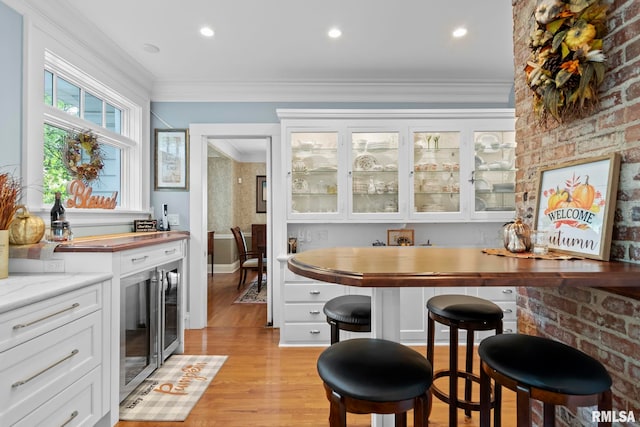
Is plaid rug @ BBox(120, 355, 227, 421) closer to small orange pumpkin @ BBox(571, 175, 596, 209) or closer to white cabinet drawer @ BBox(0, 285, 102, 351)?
white cabinet drawer @ BBox(0, 285, 102, 351)

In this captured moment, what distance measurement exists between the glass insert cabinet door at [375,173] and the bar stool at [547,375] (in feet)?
7.34

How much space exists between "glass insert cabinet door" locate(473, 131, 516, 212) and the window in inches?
139

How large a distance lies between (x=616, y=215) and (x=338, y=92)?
9.20 feet

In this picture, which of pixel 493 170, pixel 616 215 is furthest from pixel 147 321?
pixel 493 170

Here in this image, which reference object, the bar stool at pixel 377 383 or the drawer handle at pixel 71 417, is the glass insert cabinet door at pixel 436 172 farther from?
the drawer handle at pixel 71 417

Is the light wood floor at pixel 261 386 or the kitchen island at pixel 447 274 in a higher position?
the kitchen island at pixel 447 274

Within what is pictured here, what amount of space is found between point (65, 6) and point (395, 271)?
291 cm

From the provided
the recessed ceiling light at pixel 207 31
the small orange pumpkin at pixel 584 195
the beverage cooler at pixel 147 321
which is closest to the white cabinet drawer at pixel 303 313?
the beverage cooler at pixel 147 321

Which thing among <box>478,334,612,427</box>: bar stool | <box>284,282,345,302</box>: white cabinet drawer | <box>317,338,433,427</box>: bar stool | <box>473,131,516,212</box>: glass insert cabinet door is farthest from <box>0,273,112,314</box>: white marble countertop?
<box>473,131,516,212</box>: glass insert cabinet door

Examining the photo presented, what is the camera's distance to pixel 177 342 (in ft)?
8.98

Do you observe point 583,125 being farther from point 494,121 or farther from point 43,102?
point 43,102

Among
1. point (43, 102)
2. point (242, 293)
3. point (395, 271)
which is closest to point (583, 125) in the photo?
point (395, 271)

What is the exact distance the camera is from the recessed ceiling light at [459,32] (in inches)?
99.8

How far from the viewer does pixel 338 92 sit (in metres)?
3.43
